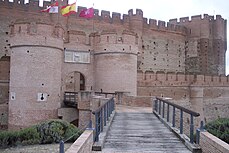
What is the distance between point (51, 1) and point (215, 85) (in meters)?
15.3

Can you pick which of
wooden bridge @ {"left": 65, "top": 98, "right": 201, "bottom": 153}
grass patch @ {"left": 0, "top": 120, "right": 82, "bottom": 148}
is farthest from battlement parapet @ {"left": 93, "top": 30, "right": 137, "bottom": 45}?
wooden bridge @ {"left": 65, "top": 98, "right": 201, "bottom": 153}

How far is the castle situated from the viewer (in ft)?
53.6

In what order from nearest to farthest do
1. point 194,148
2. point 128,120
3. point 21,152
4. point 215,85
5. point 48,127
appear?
point 194,148 < point 21,152 < point 128,120 < point 48,127 < point 215,85

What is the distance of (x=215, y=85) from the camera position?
25531 mm

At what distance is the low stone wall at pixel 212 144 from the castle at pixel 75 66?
38.3ft

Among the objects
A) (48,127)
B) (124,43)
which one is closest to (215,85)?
(124,43)

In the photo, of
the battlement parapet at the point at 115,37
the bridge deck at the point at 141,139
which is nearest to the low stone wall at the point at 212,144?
the bridge deck at the point at 141,139

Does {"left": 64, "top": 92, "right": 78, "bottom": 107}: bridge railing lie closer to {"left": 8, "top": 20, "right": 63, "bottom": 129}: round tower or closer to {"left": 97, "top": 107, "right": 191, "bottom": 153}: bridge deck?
{"left": 8, "top": 20, "right": 63, "bottom": 129}: round tower

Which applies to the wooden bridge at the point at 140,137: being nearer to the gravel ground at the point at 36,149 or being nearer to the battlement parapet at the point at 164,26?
the gravel ground at the point at 36,149

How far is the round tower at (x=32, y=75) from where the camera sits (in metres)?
16.2

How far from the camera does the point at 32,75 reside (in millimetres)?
16234

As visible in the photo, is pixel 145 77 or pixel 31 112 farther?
pixel 145 77

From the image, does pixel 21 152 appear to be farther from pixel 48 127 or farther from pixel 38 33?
pixel 38 33

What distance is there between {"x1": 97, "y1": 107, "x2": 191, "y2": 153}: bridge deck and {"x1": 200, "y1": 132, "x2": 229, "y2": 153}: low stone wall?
37 centimetres
